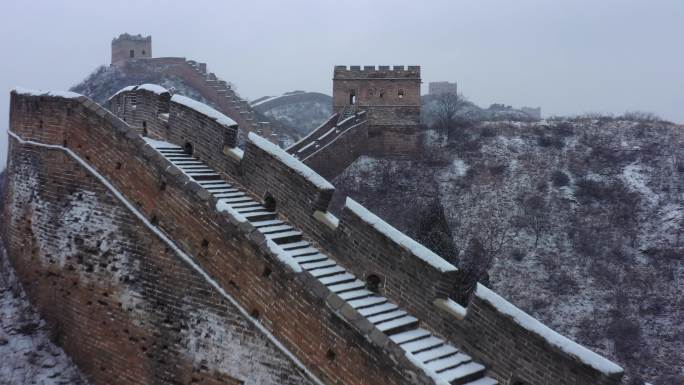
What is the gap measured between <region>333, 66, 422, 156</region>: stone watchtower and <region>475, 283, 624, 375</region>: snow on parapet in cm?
2043

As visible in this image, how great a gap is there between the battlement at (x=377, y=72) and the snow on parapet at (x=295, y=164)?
19445mm

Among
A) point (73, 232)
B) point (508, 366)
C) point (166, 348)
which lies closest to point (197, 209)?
point (166, 348)

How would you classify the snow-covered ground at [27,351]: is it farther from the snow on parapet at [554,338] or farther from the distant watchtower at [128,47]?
the distant watchtower at [128,47]

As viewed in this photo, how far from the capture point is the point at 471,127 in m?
28.4

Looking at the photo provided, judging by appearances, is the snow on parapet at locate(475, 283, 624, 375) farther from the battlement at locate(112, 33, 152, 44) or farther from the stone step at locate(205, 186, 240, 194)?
the battlement at locate(112, 33, 152, 44)

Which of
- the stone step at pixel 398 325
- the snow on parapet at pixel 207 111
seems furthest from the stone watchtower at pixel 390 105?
the stone step at pixel 398 325

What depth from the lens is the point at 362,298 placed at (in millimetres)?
6910

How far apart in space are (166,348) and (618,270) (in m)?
18.0

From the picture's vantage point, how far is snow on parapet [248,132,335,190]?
7.63 m

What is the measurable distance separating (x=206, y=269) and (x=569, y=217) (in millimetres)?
19262

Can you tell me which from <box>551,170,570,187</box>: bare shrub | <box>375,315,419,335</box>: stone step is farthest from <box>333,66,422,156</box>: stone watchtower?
<box>375,315,419,335</box>: stone step

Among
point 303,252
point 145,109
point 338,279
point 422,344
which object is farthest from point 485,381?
point 145,109

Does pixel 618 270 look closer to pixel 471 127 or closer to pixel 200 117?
pixel 471 127

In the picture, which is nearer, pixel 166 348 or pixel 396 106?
pixel 166 348
